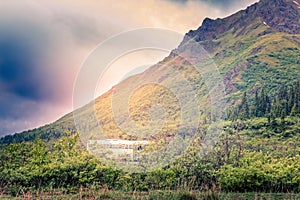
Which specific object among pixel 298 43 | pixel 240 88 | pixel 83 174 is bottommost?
pixel 83 174

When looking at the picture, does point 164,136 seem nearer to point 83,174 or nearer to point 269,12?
point 83,174

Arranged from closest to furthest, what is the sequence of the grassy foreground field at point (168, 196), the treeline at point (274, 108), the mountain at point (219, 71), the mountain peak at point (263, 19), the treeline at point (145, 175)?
the grassy foreground field at point (168, 196), the treeline at point (145, 175), the mountain at point (219, 71), the treeline at point (274, 108), the mountain peak at point (263, 19)

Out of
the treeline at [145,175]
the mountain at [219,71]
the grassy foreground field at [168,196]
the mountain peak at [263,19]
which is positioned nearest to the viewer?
the grassy foreground field at [168,196]

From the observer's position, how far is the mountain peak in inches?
2419

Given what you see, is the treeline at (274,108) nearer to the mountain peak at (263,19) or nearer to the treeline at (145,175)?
the treeline at (145,175)

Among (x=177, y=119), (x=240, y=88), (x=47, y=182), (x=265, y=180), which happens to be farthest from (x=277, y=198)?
(x=240, y=88)

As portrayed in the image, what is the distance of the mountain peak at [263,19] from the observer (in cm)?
6144

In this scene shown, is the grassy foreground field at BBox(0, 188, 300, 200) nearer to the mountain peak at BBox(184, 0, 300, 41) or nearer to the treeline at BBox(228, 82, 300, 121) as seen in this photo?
the treeline at BBox(228, 82, 300, 121)

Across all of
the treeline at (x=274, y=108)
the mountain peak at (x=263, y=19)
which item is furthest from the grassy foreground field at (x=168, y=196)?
the mountain peak at (x=263, y=19)

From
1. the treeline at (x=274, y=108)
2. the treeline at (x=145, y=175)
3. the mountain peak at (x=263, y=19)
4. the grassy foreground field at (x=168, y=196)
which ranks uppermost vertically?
the mountain peak at (x=263, y=19)

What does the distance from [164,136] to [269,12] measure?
52998 millimetres

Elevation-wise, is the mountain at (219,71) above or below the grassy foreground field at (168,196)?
above

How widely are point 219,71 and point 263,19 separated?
936 inches

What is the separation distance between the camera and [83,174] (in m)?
11.4
